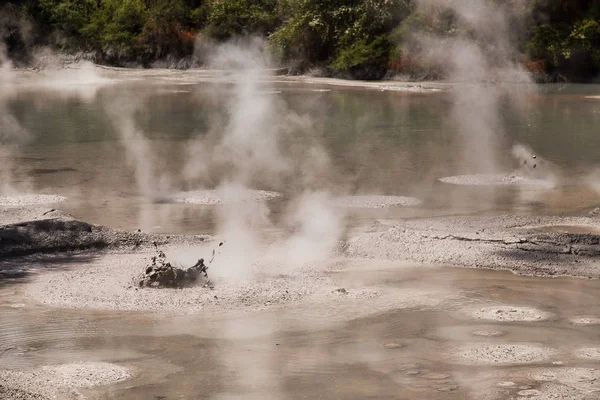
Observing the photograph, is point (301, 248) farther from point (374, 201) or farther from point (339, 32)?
point (339, 32)

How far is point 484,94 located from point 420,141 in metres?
11.3

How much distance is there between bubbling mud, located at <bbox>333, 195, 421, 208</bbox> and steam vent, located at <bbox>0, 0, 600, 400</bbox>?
0.07 meters

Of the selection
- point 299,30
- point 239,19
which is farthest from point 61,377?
point 239,19

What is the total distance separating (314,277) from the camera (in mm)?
8648

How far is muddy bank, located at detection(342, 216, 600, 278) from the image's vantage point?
8.98 metres

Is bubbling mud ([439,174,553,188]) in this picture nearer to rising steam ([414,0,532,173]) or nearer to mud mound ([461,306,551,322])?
mud mound ([461,306,551,322])

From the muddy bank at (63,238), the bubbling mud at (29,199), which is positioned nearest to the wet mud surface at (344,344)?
the muddy bank at (63,238)

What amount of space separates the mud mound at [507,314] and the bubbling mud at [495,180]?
5846 mm

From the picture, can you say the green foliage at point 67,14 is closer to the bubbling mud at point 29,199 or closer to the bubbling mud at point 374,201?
the bubbling mud at point 29,199

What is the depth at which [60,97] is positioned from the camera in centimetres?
3058

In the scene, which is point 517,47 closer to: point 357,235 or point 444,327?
point 357,235

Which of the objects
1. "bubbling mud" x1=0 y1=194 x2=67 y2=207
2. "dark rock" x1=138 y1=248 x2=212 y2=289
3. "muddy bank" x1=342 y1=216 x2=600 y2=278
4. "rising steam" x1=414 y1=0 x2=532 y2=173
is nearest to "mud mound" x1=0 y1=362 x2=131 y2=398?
"dark rock" x1=138 y1=248 x2=212 y2=289

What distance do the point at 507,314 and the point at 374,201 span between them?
186 inches

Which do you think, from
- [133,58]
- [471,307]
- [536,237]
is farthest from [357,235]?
[133,58]
